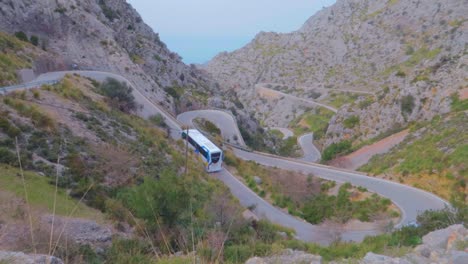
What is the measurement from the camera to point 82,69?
45.9m

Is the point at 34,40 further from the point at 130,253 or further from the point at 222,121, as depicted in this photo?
the point at 130,253

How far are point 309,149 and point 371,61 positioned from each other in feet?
148

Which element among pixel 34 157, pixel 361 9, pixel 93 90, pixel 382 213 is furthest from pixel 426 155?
pixel 361 9

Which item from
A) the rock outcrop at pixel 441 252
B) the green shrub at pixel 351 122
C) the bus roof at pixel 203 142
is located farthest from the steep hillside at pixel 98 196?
the green shrub at pixel 351 122

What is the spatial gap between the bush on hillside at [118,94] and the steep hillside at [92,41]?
7.17 meters

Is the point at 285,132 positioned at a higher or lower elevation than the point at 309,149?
higher

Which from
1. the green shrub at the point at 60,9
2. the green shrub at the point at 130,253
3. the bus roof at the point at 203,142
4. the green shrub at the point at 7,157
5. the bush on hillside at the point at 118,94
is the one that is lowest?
the bus roof at the point at 203,142

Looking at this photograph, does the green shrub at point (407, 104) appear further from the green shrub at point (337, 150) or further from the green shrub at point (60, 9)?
the green shrub at point (60, 9)

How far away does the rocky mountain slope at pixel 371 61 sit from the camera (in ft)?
148

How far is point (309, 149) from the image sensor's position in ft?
214

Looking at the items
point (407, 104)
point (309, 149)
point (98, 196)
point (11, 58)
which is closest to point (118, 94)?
point (11, 58)

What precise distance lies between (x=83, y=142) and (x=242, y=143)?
109 feet

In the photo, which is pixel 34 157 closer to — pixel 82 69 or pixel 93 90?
pixel 93 90

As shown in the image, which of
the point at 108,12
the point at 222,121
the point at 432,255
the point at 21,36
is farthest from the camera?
the point at 108,12
